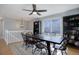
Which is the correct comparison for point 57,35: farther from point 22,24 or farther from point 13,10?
point 13,10

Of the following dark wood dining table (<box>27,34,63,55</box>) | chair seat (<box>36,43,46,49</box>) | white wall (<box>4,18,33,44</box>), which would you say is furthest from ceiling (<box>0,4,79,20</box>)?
chair seat (<box>36,43,46,49</box>)

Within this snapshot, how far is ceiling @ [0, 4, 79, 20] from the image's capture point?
2.12m

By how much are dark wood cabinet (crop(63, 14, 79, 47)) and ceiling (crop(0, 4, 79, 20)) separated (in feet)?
0.63

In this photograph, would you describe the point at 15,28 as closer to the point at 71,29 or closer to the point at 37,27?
the point at 37,27

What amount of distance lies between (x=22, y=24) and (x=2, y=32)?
42 cm

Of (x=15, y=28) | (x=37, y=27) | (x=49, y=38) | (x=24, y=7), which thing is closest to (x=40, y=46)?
(x=49, y=38)

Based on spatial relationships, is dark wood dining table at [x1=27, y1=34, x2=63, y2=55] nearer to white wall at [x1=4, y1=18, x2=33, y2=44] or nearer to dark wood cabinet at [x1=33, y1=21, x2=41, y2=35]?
dark wood cabinet at [x1=33, y1=21, x2=41, y2=35]

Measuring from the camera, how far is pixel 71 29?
2135mm

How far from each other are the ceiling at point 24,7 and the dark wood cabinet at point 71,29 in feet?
0.63

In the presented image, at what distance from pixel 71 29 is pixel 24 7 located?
1.02 meters

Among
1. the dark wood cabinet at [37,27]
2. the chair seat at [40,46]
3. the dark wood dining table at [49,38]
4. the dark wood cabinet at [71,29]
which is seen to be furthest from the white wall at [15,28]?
the dark wood cabinet at [71,29]

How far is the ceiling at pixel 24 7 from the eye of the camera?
2115 mm
